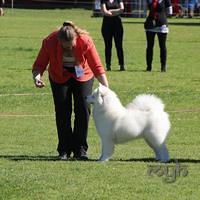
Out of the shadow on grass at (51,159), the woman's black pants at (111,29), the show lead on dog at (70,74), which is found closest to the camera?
the show lead on dog at (70,74)

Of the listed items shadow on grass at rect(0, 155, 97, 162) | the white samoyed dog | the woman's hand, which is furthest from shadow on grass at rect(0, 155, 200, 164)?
the woman's hand

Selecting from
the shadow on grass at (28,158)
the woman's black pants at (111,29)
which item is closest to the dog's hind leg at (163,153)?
the shadow on grass at (28,158)

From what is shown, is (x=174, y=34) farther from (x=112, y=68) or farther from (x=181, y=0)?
(x=181, y=0)

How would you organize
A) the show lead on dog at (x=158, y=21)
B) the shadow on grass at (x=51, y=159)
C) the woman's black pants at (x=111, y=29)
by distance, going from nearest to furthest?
1. the shadow on grass at (x=51, y=159)
2. the show lead on dog at (x=158, y=21)
3. the woman's black pants at (x=111, y=29)

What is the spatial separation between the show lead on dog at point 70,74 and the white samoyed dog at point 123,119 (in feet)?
1.31

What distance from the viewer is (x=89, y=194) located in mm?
7594

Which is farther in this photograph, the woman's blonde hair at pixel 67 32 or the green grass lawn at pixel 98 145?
the woman's blonde hair at pixel 67 32

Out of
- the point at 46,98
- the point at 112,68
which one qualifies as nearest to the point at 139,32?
the point at 112,68

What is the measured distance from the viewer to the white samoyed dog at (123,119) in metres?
9.56

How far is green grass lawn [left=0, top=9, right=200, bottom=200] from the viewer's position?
7.84 m

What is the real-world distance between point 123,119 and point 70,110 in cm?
98

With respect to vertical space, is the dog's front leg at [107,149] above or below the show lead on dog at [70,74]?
below

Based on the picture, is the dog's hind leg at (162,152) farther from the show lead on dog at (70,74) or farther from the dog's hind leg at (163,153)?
the show lead on dog at (70,74)

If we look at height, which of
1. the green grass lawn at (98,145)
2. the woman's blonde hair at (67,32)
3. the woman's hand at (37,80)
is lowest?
the green grass lawn at (98,145)
